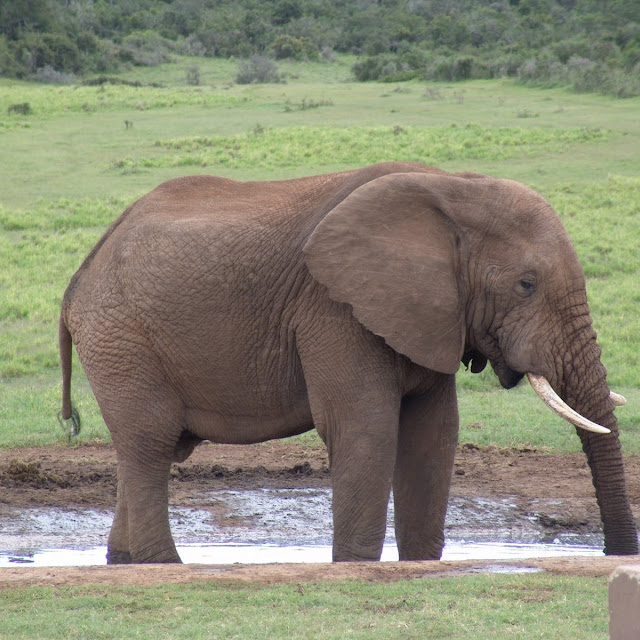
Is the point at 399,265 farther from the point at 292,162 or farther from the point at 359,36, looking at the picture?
the point at 359,36

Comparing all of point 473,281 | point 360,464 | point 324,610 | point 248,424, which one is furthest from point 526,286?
point 324,610

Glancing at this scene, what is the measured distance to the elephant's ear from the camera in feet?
19.4

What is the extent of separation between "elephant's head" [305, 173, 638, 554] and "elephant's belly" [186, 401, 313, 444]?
2.70 feet

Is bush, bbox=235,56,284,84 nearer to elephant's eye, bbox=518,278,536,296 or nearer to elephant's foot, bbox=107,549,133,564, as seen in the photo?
elephant's foot, bbox=107,549,133,564

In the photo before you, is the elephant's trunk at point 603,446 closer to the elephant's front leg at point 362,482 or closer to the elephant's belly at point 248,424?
the elephant's front leg at point 362,482

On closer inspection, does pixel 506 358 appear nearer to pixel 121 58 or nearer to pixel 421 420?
pixel 421 420

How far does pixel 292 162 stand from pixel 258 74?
15.9 m

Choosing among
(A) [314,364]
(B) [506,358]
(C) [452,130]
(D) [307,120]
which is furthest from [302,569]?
(D) [307,120]

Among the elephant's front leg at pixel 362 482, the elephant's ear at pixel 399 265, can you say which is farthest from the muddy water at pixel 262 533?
the elephant's ear at pixel 399 265

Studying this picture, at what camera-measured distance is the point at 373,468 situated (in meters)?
5.94

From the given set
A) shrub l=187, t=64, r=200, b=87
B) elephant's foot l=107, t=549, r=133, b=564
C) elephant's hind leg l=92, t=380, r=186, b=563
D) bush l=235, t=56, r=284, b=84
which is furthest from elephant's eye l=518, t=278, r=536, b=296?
shrub l=187, t=64, r=200, b=87

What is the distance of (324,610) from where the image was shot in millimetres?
4875

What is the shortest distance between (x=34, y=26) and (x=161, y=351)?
117 feet

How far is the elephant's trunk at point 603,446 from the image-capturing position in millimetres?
5910
